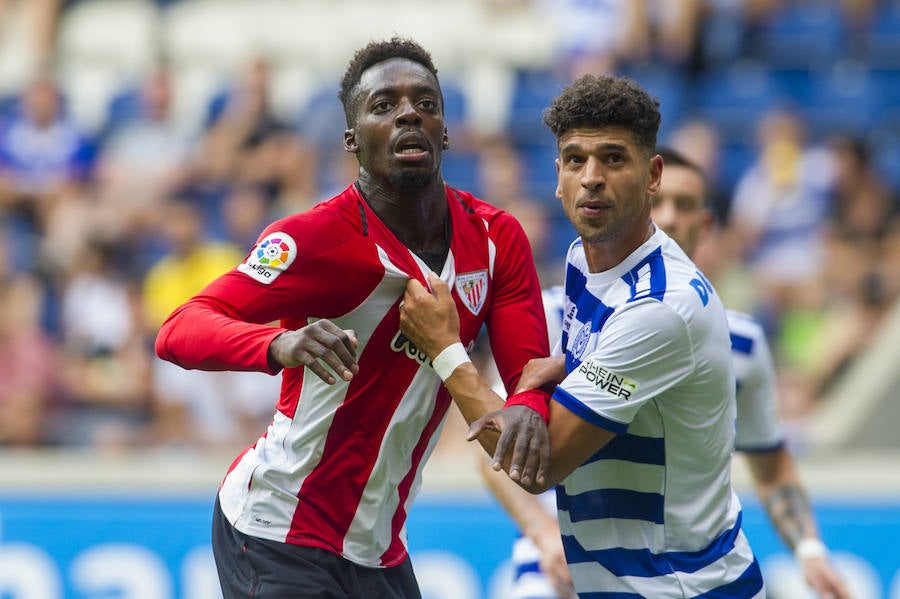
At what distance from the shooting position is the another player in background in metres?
4.83

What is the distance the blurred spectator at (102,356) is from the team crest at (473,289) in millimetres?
5034

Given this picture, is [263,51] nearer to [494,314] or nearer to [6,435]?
[6,435]

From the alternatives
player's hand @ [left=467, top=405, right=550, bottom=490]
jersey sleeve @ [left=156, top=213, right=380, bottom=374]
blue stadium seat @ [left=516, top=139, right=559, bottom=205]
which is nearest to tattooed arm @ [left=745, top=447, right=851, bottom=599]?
player's hand @ [left=467, top=405, right=550, bottom=490]

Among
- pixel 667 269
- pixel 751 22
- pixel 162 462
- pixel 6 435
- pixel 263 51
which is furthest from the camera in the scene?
pixel 263 51

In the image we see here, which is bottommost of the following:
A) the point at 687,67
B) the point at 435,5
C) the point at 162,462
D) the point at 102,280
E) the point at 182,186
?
the point at 162,462

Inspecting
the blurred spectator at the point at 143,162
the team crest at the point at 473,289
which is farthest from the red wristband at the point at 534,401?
the blurred spectator at the point at 143,162

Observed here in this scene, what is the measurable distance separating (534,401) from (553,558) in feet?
3.49

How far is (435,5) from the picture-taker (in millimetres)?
13086

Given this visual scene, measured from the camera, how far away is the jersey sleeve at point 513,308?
3.98 metres

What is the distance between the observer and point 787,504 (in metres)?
Result: 5.13

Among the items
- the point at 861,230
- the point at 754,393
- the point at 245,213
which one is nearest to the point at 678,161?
the point at 754,393

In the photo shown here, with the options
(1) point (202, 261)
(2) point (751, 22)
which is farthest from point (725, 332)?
(2) point (751, 22)

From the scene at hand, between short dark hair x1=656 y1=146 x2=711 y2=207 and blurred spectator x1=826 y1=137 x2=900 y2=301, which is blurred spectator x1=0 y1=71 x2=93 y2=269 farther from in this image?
short dark hair x1=656 y1=146 x2=711 y2=207

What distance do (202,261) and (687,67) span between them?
4.27 meters
